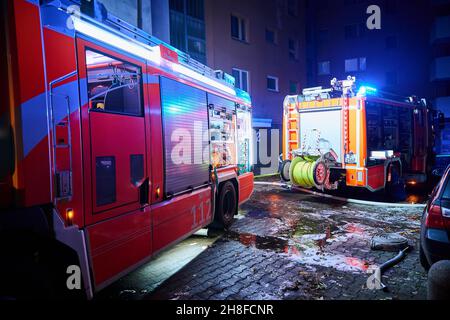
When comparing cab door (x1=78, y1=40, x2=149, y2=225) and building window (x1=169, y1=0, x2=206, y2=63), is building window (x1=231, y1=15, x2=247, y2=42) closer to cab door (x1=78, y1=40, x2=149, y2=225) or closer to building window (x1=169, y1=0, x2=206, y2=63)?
building window (x1=169, y1=0, x2=206, y2=63)

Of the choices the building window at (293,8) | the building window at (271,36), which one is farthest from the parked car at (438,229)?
the building window at (293,8)

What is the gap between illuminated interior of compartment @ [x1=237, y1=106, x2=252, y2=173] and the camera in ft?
24.5

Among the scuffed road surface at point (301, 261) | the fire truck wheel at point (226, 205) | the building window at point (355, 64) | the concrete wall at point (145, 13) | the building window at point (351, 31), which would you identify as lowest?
the scuffed road surface at point (301, 261)

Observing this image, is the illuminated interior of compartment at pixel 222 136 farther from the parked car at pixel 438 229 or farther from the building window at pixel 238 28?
the building window at pixel 238 28

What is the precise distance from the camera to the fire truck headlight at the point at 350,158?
909 centimetres

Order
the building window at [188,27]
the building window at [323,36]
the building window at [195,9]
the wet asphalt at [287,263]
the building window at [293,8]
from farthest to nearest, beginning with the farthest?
the building window at [323,36] → the building window at [293,8] → the building window at [195,9] → the building window at [188,27] → the wet asphalt at [287,263]

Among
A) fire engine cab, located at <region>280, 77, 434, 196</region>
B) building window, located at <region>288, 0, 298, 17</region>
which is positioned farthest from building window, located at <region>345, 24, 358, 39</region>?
fire engine cab, located at <region>280, 77, 434, 196</region>

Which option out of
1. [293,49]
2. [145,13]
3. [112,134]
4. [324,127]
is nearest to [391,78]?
[293,49]

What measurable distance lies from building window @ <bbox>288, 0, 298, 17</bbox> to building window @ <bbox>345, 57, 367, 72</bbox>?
6.72 meters

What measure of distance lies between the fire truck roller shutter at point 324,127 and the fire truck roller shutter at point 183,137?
17.1 ft
